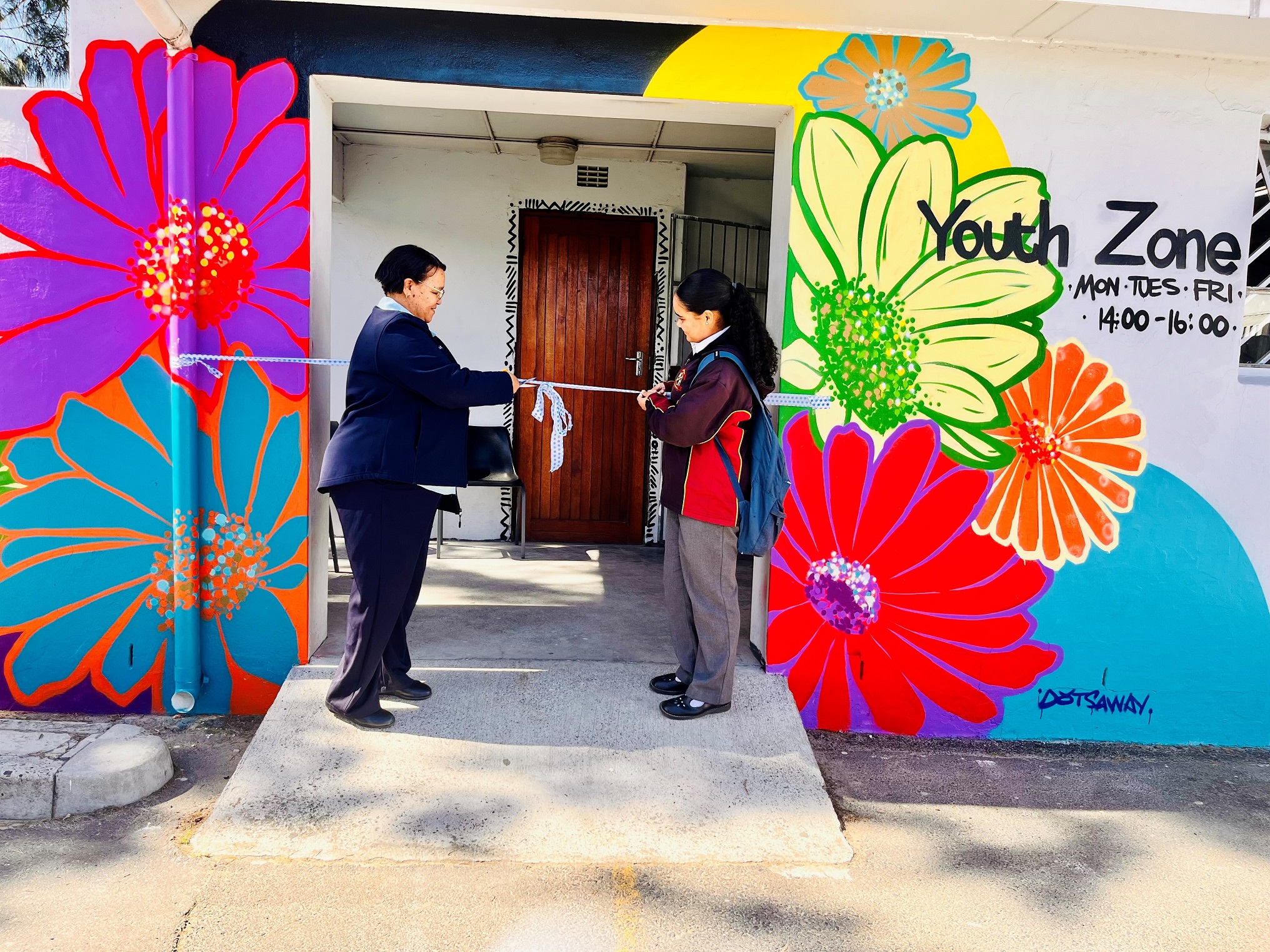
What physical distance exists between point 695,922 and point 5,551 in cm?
305

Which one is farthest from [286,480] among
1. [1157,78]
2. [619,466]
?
[1157,78]

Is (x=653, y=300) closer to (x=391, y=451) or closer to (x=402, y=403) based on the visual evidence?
(x=402, y=403)

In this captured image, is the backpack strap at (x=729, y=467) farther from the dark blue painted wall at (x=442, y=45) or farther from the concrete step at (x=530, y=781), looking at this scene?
the dark blue painted wall at (x=442, y=45)

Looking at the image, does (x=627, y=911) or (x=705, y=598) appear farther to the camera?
(x=705, y=598)

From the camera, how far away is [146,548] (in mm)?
3848

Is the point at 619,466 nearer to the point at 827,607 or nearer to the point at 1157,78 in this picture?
the point at 827,607

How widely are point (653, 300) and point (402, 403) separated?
3.78 meters

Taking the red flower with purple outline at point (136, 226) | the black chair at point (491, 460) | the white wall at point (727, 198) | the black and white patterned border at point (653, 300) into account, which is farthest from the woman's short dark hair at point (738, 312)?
the white wall at point (727, 198)

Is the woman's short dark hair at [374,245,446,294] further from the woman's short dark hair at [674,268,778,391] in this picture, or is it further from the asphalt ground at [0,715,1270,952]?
the asphalt ground at [0,715,1270,952]

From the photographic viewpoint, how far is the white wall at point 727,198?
284 inches

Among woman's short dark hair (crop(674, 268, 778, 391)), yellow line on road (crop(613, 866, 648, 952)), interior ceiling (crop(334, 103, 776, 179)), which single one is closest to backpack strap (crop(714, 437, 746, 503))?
woman's short dark hair (crop(674, 268, 778, 391))

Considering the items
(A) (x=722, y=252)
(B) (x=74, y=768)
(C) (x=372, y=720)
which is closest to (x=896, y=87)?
(C) (x=372, y=720)

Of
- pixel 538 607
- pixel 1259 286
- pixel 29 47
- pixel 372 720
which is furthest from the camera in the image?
pixel 538 607

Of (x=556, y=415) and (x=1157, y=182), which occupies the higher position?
(x=1157, y=182)
